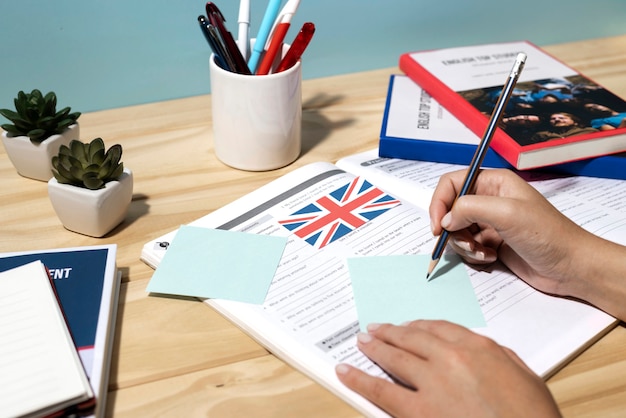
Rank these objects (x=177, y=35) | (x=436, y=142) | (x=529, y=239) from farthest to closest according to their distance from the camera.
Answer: (x=177, y=35)
(x=436, y=142)
(x=529, y=239)

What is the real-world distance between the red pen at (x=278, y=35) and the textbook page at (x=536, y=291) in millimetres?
164

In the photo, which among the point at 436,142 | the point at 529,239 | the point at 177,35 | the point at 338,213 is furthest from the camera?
the point at 177,35

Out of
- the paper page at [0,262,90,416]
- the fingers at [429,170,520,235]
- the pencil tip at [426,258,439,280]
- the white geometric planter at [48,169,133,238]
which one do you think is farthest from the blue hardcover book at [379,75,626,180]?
the paper page at [0,262,90,416]

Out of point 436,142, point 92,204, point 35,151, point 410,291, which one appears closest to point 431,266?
point 410,291

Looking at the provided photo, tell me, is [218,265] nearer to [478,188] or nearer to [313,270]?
[313,270]

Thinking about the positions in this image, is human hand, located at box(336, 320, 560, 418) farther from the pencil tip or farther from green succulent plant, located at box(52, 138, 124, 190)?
green succulent plant, located at box(52, 138, 124, 190)

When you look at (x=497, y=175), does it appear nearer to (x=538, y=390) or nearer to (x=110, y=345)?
(x=538, y=390)

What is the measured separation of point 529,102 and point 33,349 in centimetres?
70

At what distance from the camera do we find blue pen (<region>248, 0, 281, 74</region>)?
2.74 feet

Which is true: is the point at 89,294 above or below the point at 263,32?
below

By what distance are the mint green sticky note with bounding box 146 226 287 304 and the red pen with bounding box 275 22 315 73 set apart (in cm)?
24

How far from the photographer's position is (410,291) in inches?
26.2

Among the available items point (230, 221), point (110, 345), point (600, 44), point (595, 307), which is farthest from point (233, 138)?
point (600, 44)

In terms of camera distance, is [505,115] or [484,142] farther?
[505,115]
